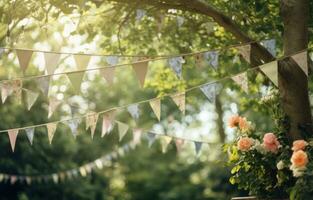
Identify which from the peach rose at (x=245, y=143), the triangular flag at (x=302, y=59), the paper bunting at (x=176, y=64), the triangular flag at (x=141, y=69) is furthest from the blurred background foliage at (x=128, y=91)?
the triangular flag at (x=302, y=59)

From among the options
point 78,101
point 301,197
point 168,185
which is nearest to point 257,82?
point 301,197

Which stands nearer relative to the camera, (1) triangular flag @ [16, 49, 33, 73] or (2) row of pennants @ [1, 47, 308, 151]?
(2) row of pennants @ [1, 47, 308, 151]

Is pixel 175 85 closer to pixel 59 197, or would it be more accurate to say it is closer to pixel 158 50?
pixel 158 50

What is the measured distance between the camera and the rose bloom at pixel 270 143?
6.60m

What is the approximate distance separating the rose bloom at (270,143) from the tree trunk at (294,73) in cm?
43

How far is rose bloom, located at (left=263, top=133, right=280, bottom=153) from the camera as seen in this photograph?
6.60m

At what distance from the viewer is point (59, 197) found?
16.9 meters

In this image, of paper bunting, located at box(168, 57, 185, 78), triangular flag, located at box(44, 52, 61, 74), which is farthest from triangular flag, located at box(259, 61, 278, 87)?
triangular flag, located at box(44, 52, 61, 74)

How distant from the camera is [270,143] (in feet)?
21.7

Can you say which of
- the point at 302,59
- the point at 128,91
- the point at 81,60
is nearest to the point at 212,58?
the point at 302,59

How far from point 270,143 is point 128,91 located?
23.9 metres

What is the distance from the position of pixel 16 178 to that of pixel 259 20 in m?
8.96

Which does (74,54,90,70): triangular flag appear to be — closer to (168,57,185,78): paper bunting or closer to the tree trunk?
(168,57,185,78): paper bunting

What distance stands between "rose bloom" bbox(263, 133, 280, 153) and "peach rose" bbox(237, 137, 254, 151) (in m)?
0.16
